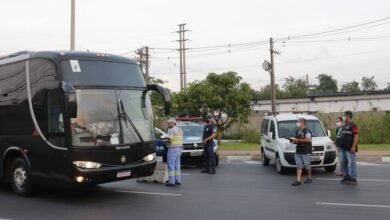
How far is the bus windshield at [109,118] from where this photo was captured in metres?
9.53

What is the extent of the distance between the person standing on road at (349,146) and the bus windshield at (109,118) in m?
5.31

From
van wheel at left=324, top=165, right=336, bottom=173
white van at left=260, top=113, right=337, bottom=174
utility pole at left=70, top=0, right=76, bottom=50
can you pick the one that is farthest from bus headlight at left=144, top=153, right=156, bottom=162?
utility pole at left=70, top=0, right=76, bottom=50

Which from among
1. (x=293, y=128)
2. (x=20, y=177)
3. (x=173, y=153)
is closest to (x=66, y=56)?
(x=20, y=177)

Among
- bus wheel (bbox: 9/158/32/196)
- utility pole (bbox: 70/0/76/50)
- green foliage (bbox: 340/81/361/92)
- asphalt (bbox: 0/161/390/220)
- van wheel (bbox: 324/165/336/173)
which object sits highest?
green foliage (bbox: 340/81/361/92)

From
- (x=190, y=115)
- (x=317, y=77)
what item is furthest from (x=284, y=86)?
(x=190, y=115)

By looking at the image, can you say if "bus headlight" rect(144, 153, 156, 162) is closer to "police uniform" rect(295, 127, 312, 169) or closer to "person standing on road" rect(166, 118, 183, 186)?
"person standing on road" rect(166, 118, 183, 186)

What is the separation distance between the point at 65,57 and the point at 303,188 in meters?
6.36

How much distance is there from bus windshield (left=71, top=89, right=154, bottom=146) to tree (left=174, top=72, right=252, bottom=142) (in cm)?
2077

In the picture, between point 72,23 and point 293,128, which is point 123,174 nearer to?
point 293,128

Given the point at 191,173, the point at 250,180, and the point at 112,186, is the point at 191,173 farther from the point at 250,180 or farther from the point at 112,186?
the point at 112,186

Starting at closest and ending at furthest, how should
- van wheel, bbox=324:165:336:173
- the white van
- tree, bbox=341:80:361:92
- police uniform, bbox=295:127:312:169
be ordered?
police uniform, bbox=295:127:312:169 → the white van → van wheel, bbox=324:165:336:173 → tree, bbox=341:80:361:92

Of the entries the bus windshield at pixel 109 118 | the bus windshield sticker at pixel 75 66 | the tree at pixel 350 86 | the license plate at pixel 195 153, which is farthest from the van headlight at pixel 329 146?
the tree at pixel 350 86

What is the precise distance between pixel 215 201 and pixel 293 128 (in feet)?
22.4

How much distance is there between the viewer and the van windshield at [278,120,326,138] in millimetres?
15898
